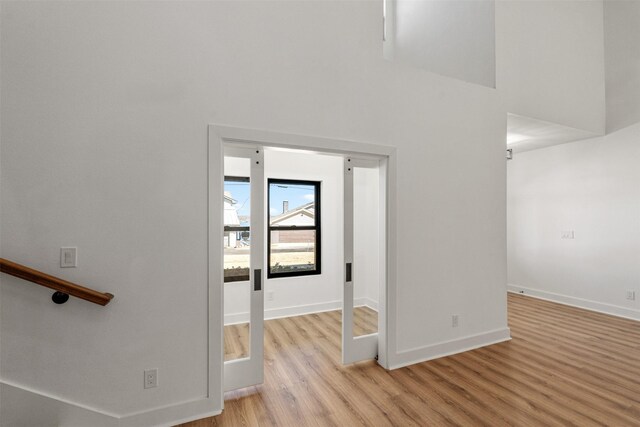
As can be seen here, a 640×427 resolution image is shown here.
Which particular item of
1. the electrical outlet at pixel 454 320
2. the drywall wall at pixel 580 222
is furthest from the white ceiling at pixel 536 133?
the electrical outlet at pixel 454 320

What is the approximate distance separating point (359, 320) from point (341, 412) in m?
0.91

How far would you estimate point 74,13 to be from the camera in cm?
195

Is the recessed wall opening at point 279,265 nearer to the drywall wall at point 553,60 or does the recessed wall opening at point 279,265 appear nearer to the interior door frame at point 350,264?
the interior door frame at point 350,264

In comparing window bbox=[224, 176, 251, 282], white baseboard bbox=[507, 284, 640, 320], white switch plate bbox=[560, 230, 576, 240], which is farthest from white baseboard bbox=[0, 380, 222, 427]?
white switch plate bbox=[560, 230, 576, 240]

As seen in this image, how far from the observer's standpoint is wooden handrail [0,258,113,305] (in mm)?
1693

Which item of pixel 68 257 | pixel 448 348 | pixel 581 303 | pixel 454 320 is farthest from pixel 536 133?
pixel 68 257

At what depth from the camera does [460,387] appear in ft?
8.48

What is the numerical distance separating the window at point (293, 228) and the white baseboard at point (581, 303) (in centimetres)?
413

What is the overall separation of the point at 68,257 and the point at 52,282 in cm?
21

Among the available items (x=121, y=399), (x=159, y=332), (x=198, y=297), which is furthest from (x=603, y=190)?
(x=121, y=399)

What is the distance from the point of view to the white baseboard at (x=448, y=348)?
9.73 ft

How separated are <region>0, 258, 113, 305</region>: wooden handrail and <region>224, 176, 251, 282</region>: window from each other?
88 centimetres

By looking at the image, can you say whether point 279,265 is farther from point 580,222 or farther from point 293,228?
point 580,222

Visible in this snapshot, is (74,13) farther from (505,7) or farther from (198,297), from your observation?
(505,7)
